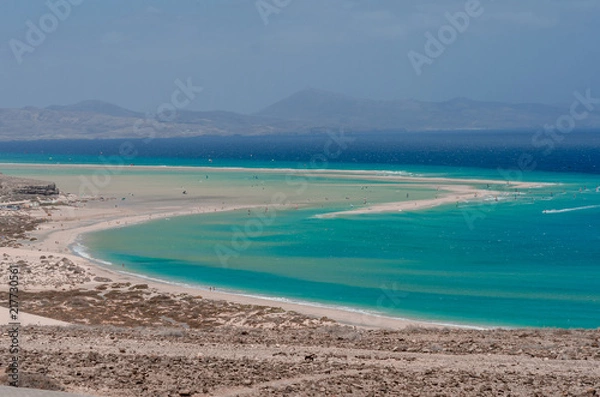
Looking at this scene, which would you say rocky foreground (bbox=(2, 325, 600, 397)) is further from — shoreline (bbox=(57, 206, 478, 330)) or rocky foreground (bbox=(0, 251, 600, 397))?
shoreline (bbox=(57, 206, 478, 330))

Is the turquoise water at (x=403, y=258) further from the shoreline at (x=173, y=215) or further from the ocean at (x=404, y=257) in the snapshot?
the shoreline at (x=173, y=215)

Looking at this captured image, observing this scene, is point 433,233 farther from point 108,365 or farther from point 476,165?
point 476,165

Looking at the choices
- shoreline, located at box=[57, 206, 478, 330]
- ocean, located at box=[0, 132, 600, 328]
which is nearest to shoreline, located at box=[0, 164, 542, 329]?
shoreline, located at box=[57, 206, 478, 330]

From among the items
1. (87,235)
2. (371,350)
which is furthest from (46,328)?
(87,235)

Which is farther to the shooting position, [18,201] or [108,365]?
[18,201]

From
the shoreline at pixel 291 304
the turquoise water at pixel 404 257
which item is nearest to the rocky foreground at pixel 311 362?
the shoreline at pixel 291 304

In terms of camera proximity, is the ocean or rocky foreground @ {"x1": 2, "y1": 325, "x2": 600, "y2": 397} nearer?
rocky foreground @ {"x1": 2, "y1": 325, "x2": 600, "y2": 397}

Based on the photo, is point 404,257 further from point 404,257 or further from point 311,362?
point 311,362

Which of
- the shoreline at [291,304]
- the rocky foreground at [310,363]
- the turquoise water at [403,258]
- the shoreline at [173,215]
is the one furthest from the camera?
the turquoise water at [403,258]
